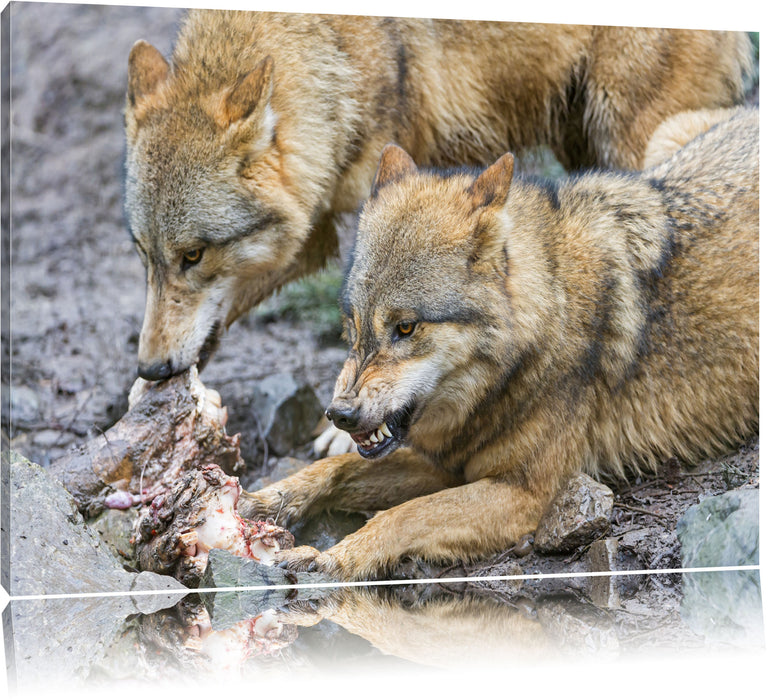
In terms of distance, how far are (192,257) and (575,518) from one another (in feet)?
7.28

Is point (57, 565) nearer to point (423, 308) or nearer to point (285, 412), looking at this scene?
point (285, 412)

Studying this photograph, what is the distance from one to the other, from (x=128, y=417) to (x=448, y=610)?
187 centimetres

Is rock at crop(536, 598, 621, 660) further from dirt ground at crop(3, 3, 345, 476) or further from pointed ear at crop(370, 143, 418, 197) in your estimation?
dirt ground at crop(3, 3, 345, 476)

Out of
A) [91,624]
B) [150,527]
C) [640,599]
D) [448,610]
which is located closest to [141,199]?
[150,527]

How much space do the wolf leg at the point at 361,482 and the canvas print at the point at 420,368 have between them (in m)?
0.01

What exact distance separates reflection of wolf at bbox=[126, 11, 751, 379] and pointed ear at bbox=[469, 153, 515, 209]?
123cm

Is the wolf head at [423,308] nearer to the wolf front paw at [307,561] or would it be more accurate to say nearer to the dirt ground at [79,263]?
the wolf front paw at [307,561]

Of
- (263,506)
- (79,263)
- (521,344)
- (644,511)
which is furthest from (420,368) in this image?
(79,263)

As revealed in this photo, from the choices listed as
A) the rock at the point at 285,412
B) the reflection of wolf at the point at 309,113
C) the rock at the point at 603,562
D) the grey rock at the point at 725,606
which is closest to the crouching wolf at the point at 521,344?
the rock at the point at 603,562

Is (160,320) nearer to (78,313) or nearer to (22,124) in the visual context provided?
(78,313)

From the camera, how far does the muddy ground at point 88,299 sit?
15.9ft

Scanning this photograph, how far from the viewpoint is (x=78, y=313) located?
22.1 ft

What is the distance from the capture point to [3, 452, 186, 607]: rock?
13.9 ft

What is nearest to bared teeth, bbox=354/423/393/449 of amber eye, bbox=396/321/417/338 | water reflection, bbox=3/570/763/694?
amber eye, bbox=396/321/417/338
